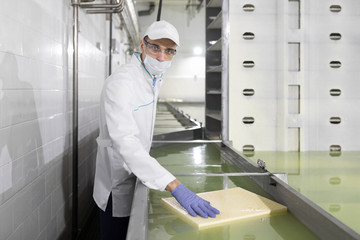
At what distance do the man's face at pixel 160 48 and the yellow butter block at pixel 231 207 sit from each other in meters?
0.60

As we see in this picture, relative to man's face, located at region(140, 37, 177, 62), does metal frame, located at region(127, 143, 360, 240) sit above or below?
below

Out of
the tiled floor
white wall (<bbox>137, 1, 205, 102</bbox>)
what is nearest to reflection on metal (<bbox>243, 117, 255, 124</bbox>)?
the tiled floor

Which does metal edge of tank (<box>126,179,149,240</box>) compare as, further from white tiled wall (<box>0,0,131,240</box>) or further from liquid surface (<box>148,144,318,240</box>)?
white tiled wall (<box>0,0,131,240</box>)

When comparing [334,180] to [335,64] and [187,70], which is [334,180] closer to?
[335,64]

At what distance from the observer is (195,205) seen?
1109mm

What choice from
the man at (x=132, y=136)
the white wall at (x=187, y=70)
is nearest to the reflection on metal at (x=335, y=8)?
the man at (x=132, y=136)

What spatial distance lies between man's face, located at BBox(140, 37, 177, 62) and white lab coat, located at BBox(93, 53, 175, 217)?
13 cm

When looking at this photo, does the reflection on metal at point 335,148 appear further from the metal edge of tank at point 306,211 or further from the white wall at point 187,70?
the white wall at point 187,70

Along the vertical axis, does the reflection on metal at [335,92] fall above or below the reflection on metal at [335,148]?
above

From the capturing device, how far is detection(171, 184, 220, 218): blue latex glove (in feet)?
3.59

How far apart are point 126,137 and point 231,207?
465mm

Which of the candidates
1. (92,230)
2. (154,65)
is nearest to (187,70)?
(92,230)

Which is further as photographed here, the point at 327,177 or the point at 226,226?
the point at 327,177

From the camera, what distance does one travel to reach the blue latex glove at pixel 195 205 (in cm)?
109
